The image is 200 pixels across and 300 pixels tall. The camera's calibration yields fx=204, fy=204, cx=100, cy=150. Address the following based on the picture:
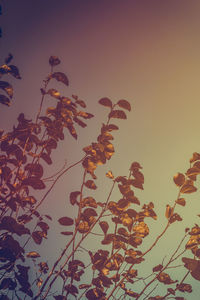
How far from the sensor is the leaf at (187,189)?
1918 millimetres

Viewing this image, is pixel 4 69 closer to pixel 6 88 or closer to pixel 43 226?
pixel 6 88

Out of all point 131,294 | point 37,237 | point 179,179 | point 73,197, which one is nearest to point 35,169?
point 73,197

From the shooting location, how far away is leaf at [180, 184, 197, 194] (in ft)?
6.29

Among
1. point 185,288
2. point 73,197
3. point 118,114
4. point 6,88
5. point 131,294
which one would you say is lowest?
point 131,294

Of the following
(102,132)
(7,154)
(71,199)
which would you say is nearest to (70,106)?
(102,132)

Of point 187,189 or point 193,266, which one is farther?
point 187,189

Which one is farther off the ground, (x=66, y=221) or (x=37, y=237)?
(x=66, y=221)

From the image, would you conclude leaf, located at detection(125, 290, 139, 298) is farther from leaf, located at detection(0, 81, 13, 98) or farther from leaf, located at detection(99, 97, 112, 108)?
leaf, located at detection(0, 81, 13, 98)

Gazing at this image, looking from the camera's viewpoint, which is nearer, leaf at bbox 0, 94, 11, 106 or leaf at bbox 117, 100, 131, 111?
leaf at bbox 0, 94, 11, 106

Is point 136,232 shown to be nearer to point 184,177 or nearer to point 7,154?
point 184,177

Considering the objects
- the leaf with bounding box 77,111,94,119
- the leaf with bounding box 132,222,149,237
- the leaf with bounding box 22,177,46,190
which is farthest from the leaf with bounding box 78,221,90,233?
the leaf with bounding box 77,111,94,119

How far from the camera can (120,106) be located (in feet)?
6.70

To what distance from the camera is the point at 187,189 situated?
1939 millimetres

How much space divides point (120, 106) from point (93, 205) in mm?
1025
